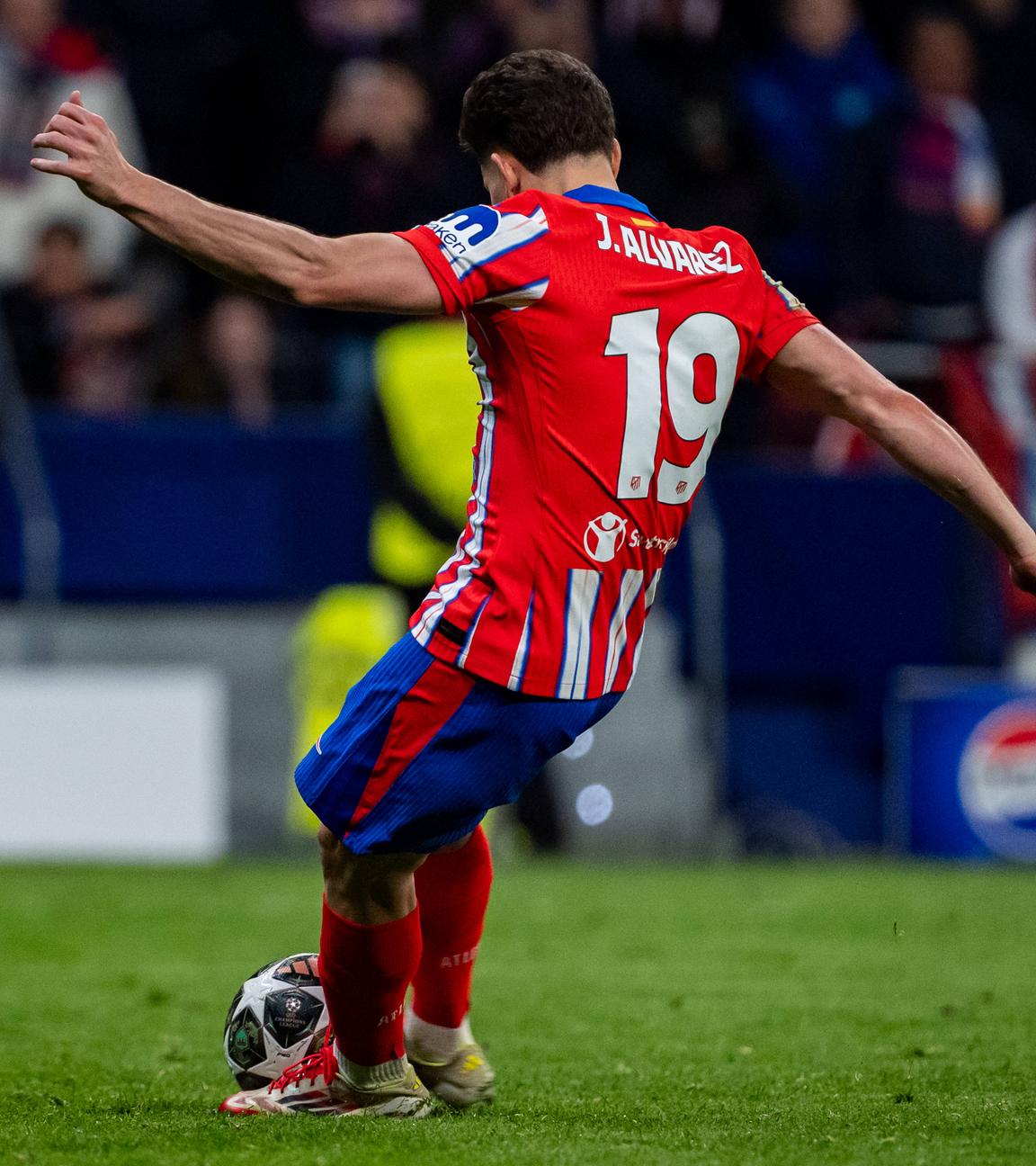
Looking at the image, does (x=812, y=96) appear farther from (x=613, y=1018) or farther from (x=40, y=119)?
(x=613, y=1018)

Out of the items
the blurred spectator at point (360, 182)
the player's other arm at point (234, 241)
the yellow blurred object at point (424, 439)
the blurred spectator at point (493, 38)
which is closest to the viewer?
the player's other arm at point (234, 241)

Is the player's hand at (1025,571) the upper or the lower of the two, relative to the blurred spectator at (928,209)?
lower

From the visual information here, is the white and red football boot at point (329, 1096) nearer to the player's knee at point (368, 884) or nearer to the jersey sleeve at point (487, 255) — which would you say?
the player's knee at point (368, 884)

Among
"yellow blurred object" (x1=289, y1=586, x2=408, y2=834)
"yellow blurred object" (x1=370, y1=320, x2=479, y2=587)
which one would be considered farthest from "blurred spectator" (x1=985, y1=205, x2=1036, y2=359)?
"yellow blurred object" (x1=289, y1=586, x2=408, y2=834)

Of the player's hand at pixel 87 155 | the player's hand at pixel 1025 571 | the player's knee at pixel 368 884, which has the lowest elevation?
the player's knee at pixel 368 884

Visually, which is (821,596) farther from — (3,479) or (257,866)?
(3,479)

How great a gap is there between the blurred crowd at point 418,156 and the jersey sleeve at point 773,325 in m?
7.39

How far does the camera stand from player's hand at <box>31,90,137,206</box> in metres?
3.47

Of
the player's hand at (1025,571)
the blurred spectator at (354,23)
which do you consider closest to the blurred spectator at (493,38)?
the blurred spectator at (354,23)

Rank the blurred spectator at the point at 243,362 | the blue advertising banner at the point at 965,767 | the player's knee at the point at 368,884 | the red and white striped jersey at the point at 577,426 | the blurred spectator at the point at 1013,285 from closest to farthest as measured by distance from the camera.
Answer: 1. the red and white striped jersey at the point at 577,426
2. the player's knee at the point at 368,884
3. the blue advertising banner at the point at 965,767
4. the blurred spectator at the point at 243,362
5. the blurred spectator at the point at 1013,285

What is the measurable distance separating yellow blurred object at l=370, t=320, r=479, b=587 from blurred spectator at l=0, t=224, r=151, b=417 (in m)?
1.96

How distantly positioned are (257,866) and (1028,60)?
26.8 feet

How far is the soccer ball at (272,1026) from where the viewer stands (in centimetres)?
455

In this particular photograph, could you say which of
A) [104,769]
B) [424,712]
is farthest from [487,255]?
[104,769]
